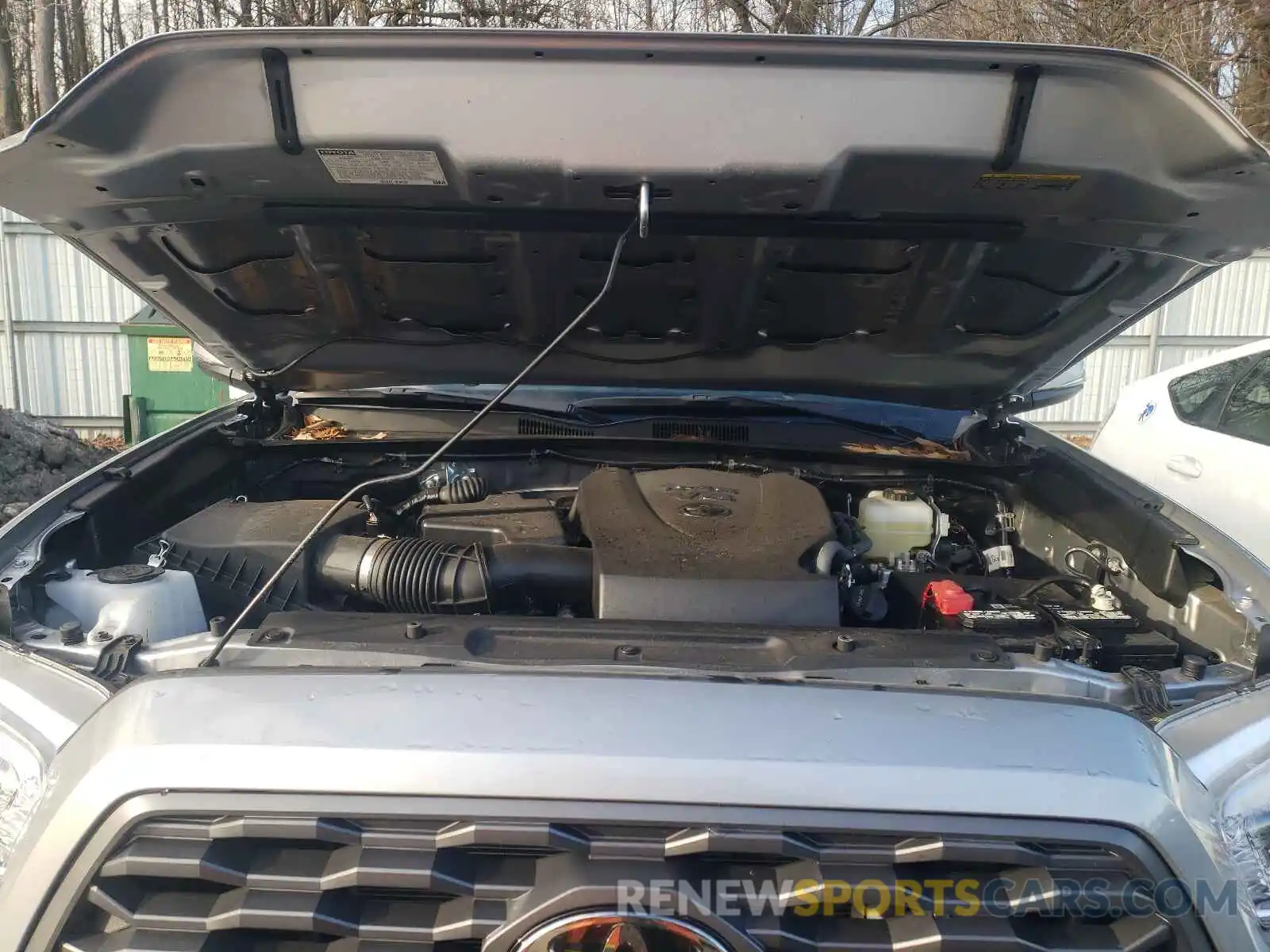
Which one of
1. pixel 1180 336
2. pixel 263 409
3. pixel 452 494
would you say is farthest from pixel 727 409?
pixel 1180 336

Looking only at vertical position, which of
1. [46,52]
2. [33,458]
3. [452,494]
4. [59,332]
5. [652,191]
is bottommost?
[33,458]

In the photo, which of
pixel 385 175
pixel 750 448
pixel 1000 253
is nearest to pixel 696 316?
pixel 750 448

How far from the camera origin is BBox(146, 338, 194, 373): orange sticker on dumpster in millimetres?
8109

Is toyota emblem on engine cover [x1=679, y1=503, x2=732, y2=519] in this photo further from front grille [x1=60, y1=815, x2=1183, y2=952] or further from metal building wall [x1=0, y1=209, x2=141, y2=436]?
metal building wall [x1=0, y1=209, x2=141, y2=436]

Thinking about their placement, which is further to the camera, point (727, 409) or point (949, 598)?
point (727, 409)

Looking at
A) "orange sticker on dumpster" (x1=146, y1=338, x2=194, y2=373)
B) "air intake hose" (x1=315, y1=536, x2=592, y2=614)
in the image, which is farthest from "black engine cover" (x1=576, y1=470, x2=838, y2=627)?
"orange sticker on dumpster" (x1=146, y1=338, x2=194, y2=373)

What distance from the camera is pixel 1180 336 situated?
10.1 metres

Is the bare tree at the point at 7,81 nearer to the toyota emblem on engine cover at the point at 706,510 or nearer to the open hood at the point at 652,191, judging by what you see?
the open hood at the point at 652,191

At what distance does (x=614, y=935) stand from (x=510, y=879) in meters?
0.16

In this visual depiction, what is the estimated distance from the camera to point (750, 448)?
272 centimetres

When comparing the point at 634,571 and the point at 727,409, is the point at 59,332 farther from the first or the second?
the point at 634,571

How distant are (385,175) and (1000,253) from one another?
140 cm

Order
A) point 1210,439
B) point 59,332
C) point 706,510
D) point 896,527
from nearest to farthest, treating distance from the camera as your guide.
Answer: point 706,510, point 896,527, point 1210,439, point 59,332

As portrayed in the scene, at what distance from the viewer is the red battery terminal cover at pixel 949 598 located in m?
1.91
